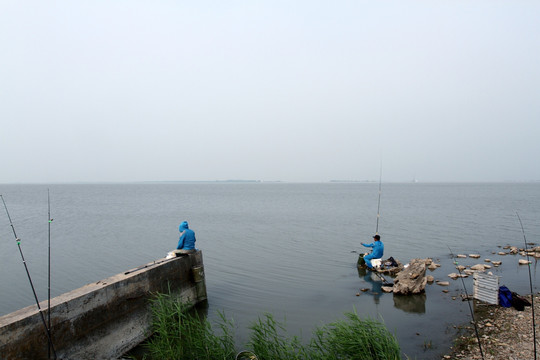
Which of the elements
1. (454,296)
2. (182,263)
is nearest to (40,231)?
(182,263)

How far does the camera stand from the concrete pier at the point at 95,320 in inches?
198

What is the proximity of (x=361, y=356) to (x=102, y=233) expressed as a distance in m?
22.2

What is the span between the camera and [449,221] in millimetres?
29391

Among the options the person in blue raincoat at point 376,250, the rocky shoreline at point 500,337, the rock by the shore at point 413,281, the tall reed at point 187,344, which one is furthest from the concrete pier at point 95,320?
the person in blue raincoat at point 376,250

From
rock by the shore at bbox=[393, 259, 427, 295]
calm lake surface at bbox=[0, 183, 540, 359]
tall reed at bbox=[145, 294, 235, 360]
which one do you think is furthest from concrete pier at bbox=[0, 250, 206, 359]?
rock by the shore at bbox=[393, 259, 427, 295]

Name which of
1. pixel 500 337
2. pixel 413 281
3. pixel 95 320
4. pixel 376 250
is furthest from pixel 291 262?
pixel 95 320

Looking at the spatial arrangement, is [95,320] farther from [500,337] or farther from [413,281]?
[413,281]

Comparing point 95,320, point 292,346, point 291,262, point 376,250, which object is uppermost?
point 95,320

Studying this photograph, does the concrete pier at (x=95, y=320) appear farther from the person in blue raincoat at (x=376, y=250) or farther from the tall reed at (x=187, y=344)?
the person in blue raincoat at (x=376, y=250)

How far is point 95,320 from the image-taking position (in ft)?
20.3

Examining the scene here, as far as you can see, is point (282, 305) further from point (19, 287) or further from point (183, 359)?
point (19, 287)

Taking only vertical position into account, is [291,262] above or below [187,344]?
below

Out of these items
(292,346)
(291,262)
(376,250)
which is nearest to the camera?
(292,346)

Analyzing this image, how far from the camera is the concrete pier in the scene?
502 cm
